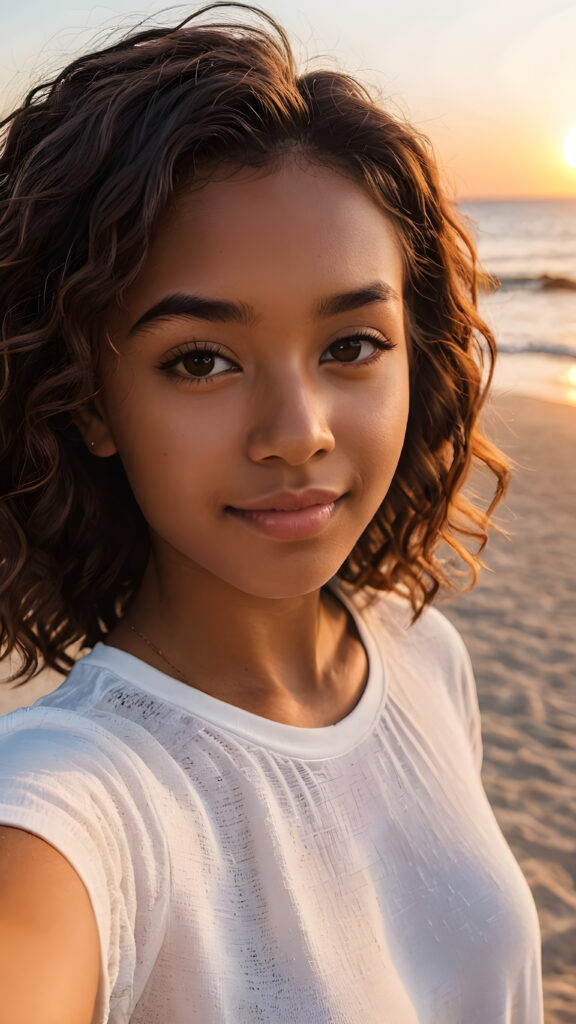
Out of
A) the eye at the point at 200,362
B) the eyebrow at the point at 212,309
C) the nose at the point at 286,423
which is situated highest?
the eyebrow at the point at 212,309

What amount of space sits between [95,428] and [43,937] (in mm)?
732

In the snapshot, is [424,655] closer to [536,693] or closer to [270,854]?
[270,854]

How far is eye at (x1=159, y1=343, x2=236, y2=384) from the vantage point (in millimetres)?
1245

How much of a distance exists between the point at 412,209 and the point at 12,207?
641 mm

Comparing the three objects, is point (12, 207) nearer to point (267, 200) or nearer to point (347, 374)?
point (267, 200)

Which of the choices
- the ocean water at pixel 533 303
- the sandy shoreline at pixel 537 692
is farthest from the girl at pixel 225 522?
the sandy shoreline at pixel 537 692

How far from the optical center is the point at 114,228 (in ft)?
3.99

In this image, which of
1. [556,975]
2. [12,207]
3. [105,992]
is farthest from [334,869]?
[556,975]

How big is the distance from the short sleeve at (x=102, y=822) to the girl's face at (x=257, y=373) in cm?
34

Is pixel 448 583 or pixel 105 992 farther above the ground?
pixel 105 992

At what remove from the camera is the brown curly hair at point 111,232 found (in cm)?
124

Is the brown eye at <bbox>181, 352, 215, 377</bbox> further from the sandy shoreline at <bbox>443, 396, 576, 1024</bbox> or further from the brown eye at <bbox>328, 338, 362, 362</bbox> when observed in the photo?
the sandy shoreline at <bbox>443, 396, 576, 1024</bbox>

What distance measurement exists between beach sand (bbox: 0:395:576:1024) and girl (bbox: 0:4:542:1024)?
1415mm

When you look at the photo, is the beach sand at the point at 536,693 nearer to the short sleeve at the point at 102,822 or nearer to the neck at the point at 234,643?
the neck at the point at 234,643
